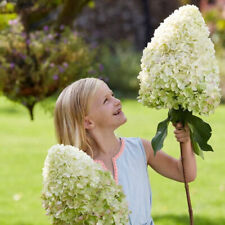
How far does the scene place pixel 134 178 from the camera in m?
2.83

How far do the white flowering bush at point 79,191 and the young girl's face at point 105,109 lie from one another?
15.1 inches

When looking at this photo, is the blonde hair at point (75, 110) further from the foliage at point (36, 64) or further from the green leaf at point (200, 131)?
the foliage at point (36, 64)

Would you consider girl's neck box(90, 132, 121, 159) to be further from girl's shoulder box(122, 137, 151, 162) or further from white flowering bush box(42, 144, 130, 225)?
white flowering bush box(42, 144, 130, 225)

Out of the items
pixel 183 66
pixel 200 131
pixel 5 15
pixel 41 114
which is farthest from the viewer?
pixel 41 114

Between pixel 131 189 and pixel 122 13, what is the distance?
Result: 52.1ft

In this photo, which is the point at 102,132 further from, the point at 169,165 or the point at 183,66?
the point at 183,66

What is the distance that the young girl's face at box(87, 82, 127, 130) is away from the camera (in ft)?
9.14

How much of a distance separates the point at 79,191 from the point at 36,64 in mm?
2730

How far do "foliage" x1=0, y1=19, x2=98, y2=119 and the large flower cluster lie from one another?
8.39 feet

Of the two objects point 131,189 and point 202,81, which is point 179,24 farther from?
point 131,189

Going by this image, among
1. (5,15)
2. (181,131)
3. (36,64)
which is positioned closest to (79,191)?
(181,131)

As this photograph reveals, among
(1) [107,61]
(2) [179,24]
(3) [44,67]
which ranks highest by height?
(2) [179,24]

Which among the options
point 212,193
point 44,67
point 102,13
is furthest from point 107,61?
point 44,67

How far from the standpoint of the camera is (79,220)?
7.95 ft
